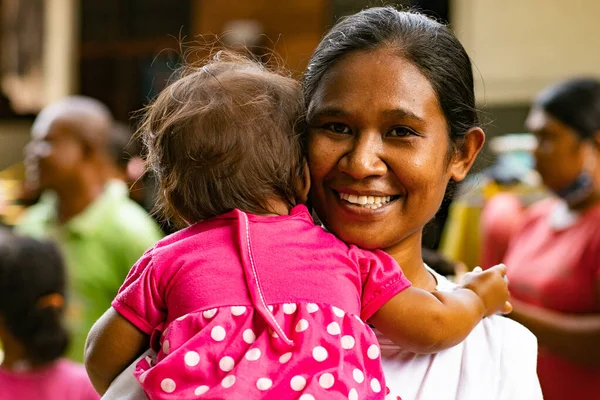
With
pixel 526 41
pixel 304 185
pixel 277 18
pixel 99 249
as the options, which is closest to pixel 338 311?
pixel 304 185

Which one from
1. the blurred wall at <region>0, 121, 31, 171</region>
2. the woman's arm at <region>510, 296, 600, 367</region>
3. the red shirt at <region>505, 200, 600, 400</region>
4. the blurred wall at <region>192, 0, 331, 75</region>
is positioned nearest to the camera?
the woman's arm at <region>510, 296, 600, 367</region>

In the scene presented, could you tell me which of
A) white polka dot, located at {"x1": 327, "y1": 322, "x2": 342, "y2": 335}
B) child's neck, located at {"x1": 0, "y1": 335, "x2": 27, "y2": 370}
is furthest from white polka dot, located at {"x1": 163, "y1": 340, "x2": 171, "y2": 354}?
child's neck, located at {"x1": 0, "y1": 335, "x2": 27, "y2": 370}

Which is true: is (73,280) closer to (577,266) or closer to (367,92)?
(577,266)

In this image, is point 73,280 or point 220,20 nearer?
point 73,280

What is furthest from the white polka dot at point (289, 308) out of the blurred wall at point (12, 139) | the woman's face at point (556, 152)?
the blurred wall at point (12, 139)

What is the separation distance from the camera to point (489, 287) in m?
1.42

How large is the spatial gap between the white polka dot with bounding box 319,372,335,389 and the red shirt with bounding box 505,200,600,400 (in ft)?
6.61

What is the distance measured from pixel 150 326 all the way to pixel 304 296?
0.70ft

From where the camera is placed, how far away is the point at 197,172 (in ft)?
4.09

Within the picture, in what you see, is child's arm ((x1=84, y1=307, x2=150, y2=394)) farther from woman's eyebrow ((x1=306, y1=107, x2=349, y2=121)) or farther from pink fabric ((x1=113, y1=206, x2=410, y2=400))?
woman's eyebrow ((x1=306, y1=107, x2=349, y2=121))

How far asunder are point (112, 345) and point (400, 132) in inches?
19.8

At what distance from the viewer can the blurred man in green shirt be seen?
10.5 ft

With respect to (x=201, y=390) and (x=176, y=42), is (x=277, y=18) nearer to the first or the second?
(x=176, y=42)

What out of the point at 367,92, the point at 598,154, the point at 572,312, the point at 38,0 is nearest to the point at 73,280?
the point at 572,312
